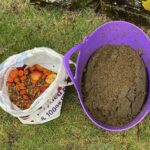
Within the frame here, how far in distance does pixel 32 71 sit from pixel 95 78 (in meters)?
0.39

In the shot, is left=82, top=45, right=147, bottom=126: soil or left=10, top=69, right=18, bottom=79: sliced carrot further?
left=10, top=69, right=18, bottom=79: sliced carrot

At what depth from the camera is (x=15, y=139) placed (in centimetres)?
248

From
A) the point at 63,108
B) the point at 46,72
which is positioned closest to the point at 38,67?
the point at 46,72

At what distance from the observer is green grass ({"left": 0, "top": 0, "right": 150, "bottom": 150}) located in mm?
A: 2438

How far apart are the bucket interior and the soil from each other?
5 cm

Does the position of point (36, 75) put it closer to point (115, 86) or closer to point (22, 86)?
point (22, 86)

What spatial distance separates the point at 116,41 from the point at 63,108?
0.50 meters

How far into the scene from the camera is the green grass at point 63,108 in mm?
2438

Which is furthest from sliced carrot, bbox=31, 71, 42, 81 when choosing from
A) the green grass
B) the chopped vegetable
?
the green grass

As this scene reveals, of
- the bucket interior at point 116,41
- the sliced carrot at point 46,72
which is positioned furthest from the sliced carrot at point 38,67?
the bucket interior at point 116,41

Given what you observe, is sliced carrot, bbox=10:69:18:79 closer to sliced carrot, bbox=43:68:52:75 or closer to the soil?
sliced carrot, bbox=43:68:52:75

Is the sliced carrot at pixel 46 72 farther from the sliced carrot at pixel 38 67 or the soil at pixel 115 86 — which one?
the soil at pixel 115 86

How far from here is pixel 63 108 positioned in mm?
2484

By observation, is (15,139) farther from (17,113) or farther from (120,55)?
(120,55)
